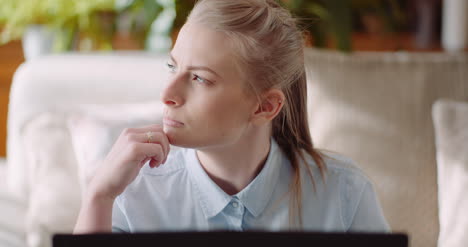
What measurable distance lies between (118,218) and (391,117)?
2.35ft

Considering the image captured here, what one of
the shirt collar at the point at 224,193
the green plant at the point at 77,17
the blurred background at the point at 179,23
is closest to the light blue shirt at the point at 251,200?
the shirt collar at the point at 224,193

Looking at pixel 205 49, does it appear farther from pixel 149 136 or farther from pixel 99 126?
pixel 99 126

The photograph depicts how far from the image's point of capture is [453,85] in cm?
144

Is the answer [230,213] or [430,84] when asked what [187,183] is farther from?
[430,84]

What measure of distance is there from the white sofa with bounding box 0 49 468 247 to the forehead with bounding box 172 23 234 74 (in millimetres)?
541

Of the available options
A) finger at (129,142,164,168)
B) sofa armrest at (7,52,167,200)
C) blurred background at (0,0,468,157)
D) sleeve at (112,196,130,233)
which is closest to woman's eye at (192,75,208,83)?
finger at (129,142,164,168)

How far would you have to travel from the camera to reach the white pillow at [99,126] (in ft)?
4.42

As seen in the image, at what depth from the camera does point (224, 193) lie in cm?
99

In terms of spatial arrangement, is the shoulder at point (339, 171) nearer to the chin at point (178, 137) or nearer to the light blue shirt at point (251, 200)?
the light blue shirt at point (251, 200)

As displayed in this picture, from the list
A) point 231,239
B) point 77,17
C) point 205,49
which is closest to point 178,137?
point 205,49

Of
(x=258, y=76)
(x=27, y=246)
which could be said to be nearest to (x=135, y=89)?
(x=27, y=246)

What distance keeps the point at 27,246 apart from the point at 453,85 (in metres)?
1.04

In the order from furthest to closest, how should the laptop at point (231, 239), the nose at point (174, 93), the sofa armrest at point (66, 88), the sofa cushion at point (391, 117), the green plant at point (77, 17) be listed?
1. the green plant at point (77, 17)
2. the sofa armrest at point (66, 88)
3. the sofa cushion at point (391, 117)
4. the nose at point (174, 93)
5. the laptop at point (231, 239)

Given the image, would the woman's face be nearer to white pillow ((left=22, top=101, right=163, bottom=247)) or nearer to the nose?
the nose
